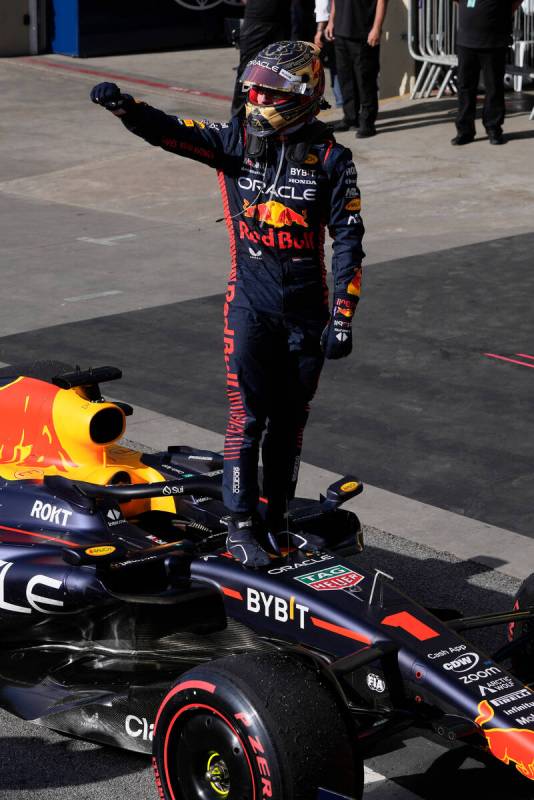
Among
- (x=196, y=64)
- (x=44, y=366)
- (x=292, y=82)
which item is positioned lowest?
(x=196, y=64)

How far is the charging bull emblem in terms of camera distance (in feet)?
19.3

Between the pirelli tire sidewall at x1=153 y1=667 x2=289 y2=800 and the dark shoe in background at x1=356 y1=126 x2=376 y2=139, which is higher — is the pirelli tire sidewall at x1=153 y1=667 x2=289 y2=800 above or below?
above

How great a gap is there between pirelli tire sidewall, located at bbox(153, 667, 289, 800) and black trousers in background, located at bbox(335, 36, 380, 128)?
12464 mm

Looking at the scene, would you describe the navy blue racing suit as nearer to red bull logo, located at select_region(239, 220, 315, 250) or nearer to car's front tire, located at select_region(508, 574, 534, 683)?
red bull logo, located at select_region(239, 220, 315, 250)

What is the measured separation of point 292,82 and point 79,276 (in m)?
6.62

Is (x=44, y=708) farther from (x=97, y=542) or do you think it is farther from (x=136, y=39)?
(x=136, y=39)

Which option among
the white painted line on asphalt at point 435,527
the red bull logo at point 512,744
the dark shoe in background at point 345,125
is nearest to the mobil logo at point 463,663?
the red bull logo at point 512,744

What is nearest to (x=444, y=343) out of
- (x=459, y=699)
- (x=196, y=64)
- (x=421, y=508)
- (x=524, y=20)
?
(x=421, y=508)

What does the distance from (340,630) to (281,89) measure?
199 cm

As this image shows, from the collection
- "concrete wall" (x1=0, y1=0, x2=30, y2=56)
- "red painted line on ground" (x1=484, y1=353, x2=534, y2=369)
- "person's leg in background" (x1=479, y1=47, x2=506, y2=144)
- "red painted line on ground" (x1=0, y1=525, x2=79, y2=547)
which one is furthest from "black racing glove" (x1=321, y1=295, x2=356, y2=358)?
"concrete wall" (x1=0, y1=0, x2=30, y2=56)

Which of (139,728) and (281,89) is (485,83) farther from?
(139,728)

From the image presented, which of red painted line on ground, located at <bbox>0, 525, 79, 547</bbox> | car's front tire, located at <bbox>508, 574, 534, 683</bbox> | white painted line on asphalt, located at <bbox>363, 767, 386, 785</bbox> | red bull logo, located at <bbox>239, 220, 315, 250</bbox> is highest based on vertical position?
red bull logo, located at <bbox>239, 220, 315, 250</bbox>

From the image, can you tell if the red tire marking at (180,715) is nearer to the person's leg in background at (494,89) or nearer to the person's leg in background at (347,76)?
the person's leg in background at (494,89)

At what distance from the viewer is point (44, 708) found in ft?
16.8
